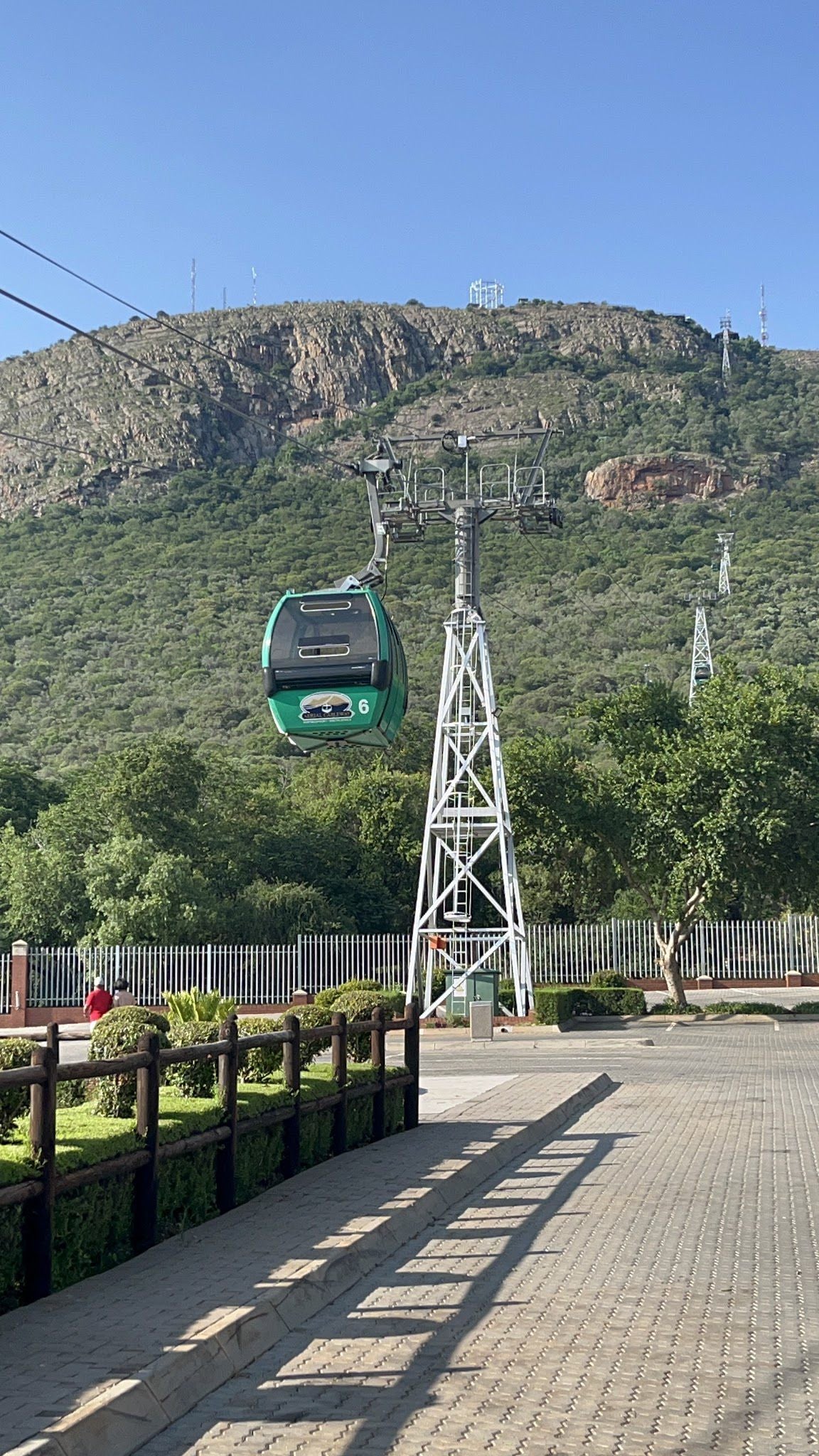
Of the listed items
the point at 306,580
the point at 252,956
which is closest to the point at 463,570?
the point at 252,956

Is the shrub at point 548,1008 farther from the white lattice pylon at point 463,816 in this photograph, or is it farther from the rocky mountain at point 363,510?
the rocky mountain at point 363,510

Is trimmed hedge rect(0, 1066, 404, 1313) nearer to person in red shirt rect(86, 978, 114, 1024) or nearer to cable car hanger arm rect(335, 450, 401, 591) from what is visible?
cable car hanger arm rect(335, 450, 401, 591)

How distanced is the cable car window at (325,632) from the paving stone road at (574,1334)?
7.73 m

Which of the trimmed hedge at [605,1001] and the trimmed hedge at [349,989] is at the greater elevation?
the trimmed hedge at [349,989]

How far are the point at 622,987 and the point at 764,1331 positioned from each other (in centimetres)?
3424

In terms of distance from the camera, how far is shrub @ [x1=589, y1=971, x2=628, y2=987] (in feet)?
138

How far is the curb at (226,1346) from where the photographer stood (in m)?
5.56

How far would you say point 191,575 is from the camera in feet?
340

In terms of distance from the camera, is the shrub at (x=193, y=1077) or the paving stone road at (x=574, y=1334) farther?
the shrub at (x=193, y=1077)

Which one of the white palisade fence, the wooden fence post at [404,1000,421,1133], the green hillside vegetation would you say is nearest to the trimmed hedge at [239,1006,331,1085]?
the wooden fence post at [404,1000,421,1133]

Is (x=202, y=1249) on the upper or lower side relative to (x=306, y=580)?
lower

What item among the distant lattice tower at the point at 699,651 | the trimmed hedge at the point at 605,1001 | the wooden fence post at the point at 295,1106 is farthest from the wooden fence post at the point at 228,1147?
the distant lattice tower at the point at 699,651

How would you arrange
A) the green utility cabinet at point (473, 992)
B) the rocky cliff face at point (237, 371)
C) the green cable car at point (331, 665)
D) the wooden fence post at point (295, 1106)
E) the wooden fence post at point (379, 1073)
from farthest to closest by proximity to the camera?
the rocky cliff face at point (237, 371) < the green utility cabinet at point (473, 992) < the green cable car at point (331, 665) < the wooden fence post at point (379, 1073) < the wooden fence post at point (295, 1106)

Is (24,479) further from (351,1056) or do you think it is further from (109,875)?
(351,1056)
